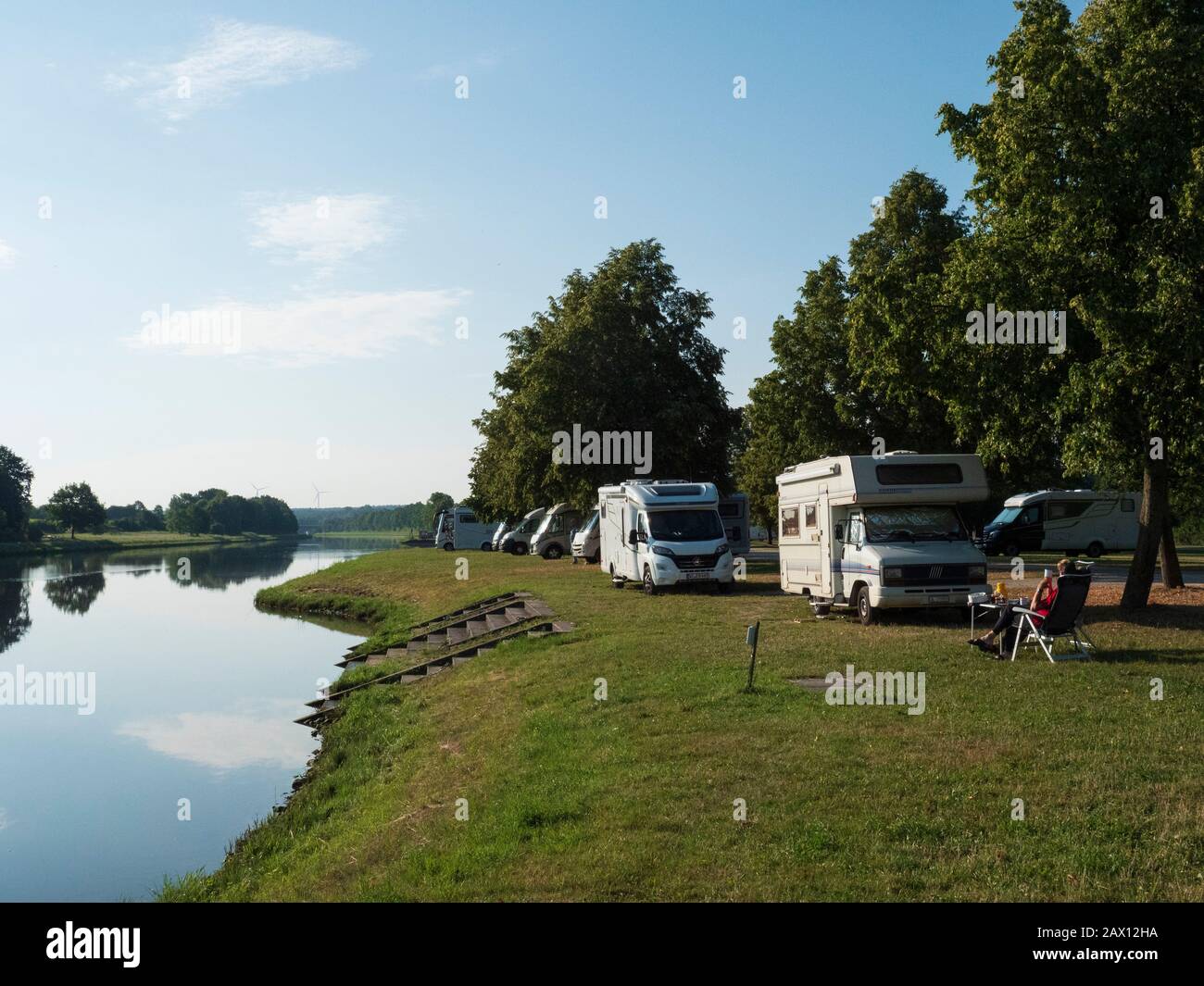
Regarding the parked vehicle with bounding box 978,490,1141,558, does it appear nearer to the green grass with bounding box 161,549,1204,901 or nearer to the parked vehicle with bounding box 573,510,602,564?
the parked vehicle with bounding box 573,510,602,564

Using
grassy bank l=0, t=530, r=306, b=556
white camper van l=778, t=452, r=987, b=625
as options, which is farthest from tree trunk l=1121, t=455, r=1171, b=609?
grassy bank l=0, t=530, r=306, b=556

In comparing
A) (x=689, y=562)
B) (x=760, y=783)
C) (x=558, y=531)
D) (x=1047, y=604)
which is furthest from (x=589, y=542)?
(x=760, y=783)

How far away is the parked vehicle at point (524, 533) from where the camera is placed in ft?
184

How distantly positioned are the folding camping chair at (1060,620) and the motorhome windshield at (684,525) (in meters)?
13.2

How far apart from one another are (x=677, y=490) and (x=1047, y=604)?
14474 mm

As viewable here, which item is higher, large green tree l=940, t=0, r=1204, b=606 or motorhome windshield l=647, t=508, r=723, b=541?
large green tree l=940, t=0, r=1204, b=606

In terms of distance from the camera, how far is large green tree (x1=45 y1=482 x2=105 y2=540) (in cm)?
11975

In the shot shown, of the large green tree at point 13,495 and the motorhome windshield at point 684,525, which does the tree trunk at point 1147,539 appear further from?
the large green tree at point 13,495

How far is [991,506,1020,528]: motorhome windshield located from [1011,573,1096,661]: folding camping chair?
95.6 feet

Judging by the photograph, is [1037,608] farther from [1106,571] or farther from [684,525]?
[1106,571]

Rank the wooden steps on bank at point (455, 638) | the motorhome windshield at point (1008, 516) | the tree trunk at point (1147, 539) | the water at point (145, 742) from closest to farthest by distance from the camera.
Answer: the water at point (145, 742)
the tree trunk at point (1147, 539)
the wooden steps on bank at point (455, 638)
the motorhome windshield at point (1008, 516)

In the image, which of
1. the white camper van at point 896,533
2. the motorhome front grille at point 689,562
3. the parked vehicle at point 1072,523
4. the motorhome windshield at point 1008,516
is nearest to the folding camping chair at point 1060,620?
the white camper van at point 896,533

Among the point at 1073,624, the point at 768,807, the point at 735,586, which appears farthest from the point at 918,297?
the point at 768,807

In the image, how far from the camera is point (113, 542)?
123m
